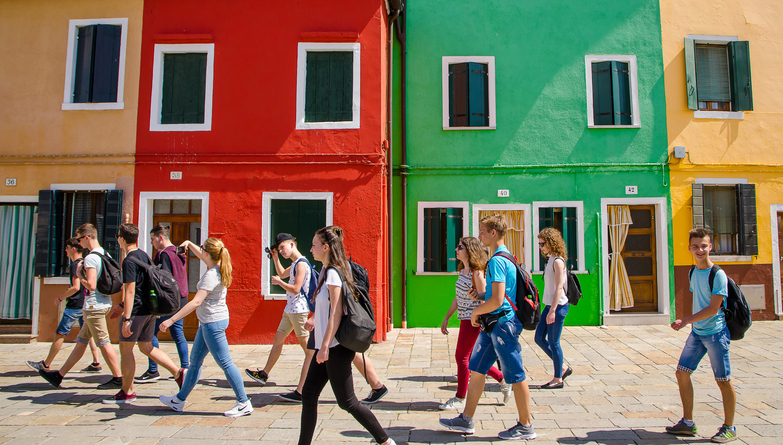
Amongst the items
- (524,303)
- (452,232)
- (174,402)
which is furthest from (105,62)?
(524,303)

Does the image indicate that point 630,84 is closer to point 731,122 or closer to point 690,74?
point 690,74

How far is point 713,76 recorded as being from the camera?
33.8 feet

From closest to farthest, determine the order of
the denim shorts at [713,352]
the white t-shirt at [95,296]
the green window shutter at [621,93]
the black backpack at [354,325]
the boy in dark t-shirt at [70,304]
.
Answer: the black backpack at [354,325], the denim shorts at [713,352], the white t-shirt at [95,296], the boy in dark t-shirt at [70,304], the green window shutter at [621,93]

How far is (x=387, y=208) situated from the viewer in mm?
9609

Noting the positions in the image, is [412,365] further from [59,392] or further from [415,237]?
[59,392]

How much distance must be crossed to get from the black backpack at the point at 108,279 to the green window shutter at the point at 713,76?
10774 mm

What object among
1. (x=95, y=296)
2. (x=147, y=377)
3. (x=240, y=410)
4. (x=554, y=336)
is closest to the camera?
(x=240, y=410)

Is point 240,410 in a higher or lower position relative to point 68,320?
lower

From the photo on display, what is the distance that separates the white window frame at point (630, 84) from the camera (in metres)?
10.1

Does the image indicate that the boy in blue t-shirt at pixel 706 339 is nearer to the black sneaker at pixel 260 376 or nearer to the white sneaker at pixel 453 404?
the white sneaker at pixel 453 404

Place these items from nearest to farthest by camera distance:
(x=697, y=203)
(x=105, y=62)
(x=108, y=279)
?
(x=108, y=279), (x=105, y=62), (x=697, y=203)

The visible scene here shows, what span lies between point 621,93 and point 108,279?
953 cm

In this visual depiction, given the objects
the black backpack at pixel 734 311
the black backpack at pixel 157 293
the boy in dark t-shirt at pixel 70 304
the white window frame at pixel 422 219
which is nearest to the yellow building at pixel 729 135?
the white window frame at pixel 422 219

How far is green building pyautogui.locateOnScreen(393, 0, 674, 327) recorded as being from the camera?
32.5 ft
